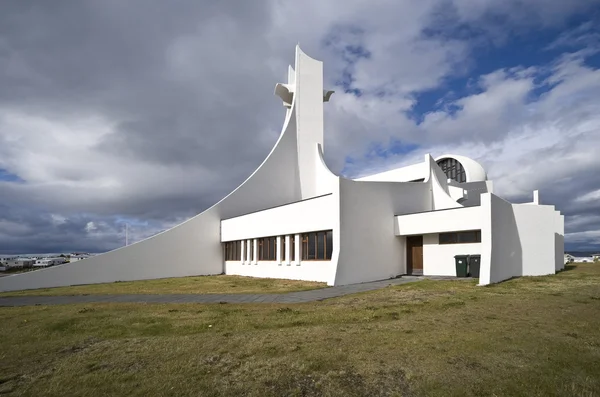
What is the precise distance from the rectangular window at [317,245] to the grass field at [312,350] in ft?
23.1

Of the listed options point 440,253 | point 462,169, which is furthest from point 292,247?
point 462,169

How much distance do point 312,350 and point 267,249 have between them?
17.9 m

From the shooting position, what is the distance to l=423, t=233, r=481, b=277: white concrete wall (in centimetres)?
1844

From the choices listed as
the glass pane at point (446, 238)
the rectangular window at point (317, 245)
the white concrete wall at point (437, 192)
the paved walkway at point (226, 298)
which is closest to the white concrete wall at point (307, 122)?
the white concrete wall at point (437, 192)

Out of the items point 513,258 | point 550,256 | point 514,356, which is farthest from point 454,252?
point 514,356

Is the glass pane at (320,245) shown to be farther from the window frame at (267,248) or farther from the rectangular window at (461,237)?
the rectangular window at (461,237)

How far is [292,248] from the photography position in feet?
71.6

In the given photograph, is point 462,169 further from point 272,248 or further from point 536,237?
point 272,248

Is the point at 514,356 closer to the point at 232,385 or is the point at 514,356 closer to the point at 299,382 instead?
the point at 299,382

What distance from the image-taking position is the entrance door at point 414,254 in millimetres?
20188

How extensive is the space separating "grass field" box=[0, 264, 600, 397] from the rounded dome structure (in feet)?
75.8

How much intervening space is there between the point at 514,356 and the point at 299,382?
345cm

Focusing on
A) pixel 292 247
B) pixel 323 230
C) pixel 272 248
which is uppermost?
pixel 323 230

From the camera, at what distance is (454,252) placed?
18.8m
